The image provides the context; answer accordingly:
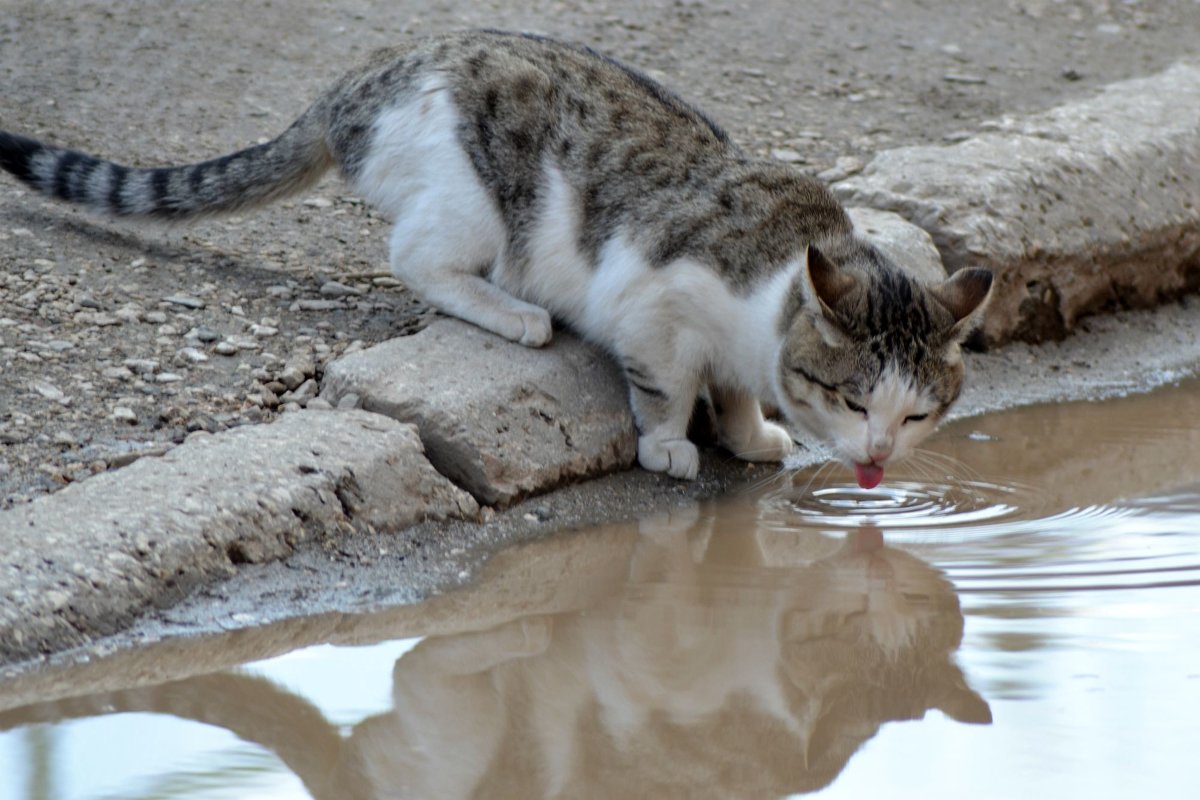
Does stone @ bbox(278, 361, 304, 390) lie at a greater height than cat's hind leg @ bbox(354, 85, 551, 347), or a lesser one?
lesser

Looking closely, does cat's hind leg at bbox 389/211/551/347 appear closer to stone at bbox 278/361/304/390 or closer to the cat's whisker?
stone at bbox 278/361/304/390

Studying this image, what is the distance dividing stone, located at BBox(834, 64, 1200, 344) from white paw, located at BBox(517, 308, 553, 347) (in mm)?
1806

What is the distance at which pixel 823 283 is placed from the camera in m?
3.74

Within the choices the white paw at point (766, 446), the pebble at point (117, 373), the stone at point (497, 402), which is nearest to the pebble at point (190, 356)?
the pebble at point (117, 373)

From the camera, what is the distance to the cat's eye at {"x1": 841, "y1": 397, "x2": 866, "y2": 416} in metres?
3.77

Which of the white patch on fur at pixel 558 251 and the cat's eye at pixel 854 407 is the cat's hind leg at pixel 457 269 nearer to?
the white patch on fur at pixel 558 251

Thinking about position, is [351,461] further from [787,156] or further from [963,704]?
[787,156]

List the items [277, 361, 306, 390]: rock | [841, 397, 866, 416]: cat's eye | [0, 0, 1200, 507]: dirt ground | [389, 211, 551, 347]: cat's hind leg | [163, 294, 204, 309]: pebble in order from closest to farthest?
[841, 397, 866, 416]: cat's eye → [0, 0, 1200, 507]: dirt ground → [277, 361, 306, 390]: rock → [389, 211, 551, 347]: cat's hind leg → [163, 294, 204, 309]: pebble

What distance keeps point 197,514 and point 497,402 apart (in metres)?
1.05

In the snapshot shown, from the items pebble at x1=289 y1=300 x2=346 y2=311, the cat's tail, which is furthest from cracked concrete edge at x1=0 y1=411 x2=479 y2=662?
the cat's tail

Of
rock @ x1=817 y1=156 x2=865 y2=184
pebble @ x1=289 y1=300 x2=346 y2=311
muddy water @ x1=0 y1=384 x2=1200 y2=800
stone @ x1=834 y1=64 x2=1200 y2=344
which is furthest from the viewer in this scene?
rock @ x1=817 y1=156 x2=865 y2=184

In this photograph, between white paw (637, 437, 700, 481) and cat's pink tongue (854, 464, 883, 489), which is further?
white paw (637, 437, 700, 481)

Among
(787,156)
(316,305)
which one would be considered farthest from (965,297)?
(787,156)

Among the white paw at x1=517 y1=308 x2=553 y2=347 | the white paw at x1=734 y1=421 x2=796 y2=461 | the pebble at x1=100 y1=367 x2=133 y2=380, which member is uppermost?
the white paw at x1=517 y1=308 x2=553 y2=347
